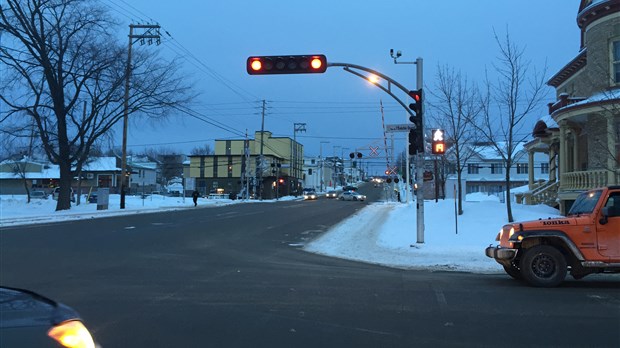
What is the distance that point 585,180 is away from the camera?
21.3 meters

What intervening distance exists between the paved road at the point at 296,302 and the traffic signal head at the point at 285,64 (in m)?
4.92

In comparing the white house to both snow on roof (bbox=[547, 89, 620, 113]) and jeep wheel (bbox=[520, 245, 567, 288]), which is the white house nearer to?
snow on roof (bbox=[547, 89, 620, 113])

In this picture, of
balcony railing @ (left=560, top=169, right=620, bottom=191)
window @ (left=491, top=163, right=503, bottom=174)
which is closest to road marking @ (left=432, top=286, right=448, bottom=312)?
balcony railing @ (left=560, top=169, right=620, bottom=191)

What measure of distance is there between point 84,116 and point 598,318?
120 ft

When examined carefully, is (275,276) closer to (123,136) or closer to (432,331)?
(432,331)

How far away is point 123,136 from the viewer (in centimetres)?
3984

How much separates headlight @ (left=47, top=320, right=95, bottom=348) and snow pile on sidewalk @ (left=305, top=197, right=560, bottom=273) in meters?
10.4

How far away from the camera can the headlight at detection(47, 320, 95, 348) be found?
2822 millimetres

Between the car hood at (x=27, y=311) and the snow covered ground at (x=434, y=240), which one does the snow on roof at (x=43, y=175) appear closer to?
the snow covered ground at (x=434, y=240)

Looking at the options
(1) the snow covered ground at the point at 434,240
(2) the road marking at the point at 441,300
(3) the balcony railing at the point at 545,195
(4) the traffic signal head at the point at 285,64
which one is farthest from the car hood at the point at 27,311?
(3) the balcony railing at the point at 545,195

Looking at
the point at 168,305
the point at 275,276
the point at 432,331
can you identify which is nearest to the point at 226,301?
the point at 168,305

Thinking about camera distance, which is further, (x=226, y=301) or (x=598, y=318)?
(x=226, y=301)

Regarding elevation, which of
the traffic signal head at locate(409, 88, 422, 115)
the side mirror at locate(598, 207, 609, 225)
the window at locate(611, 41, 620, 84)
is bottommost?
the side mirror at locate(598, 207, 609, 225)

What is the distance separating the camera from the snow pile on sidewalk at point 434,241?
13.4 meters
